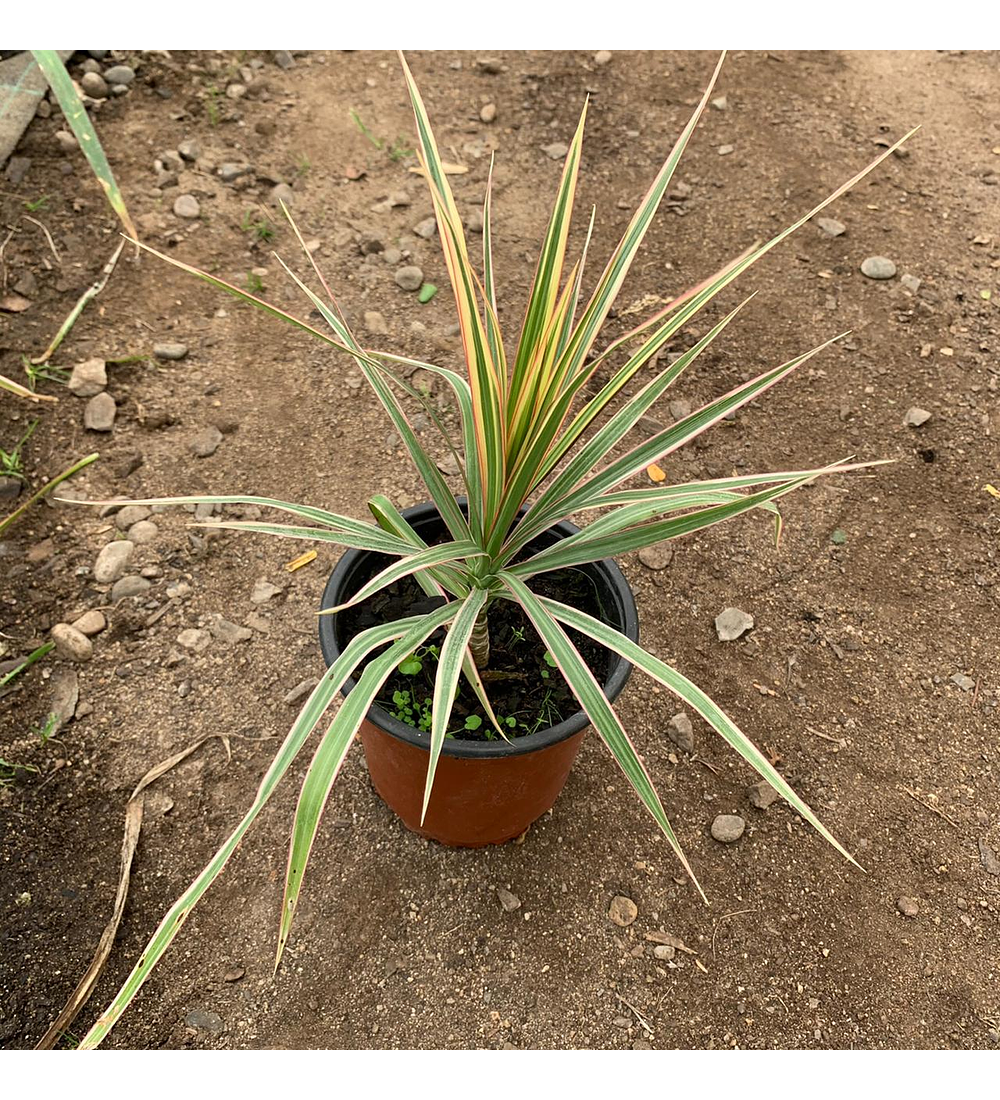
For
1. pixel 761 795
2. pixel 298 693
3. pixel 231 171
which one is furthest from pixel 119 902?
pixel 231 171

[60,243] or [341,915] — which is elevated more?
[60,243]

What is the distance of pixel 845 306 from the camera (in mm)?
2252

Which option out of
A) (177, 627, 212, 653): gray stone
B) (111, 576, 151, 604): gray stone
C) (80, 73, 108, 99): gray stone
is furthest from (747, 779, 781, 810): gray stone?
(80, 73, 108, 99): gray stone

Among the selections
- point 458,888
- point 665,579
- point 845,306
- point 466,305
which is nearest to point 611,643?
point 466,305

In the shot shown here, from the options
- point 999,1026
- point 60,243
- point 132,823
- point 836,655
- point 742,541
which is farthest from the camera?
point 60,243

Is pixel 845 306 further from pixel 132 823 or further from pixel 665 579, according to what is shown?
pixel 132 823

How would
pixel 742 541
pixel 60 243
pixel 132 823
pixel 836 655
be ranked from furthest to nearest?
pixel 60 243 < pixel 742 541 < pixel 836 655 < pixel 132 823

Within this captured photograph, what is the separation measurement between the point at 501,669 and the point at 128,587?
835 mm

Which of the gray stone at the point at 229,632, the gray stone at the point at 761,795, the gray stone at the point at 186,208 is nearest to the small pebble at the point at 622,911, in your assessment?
the gray stone at the point at 761,795

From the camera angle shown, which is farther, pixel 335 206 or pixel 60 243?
pixel 335 206

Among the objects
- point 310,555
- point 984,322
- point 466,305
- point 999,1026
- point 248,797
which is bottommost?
point 999,1026

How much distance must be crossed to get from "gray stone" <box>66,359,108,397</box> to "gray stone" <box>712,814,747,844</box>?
1.59m

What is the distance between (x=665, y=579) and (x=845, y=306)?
949mm

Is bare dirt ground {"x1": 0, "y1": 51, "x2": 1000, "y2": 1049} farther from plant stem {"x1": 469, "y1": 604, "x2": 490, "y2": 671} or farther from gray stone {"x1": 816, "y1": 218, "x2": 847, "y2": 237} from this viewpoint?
plant stem {"x1": 469, "y1": 604, "x2": 490, "y2": 671}
